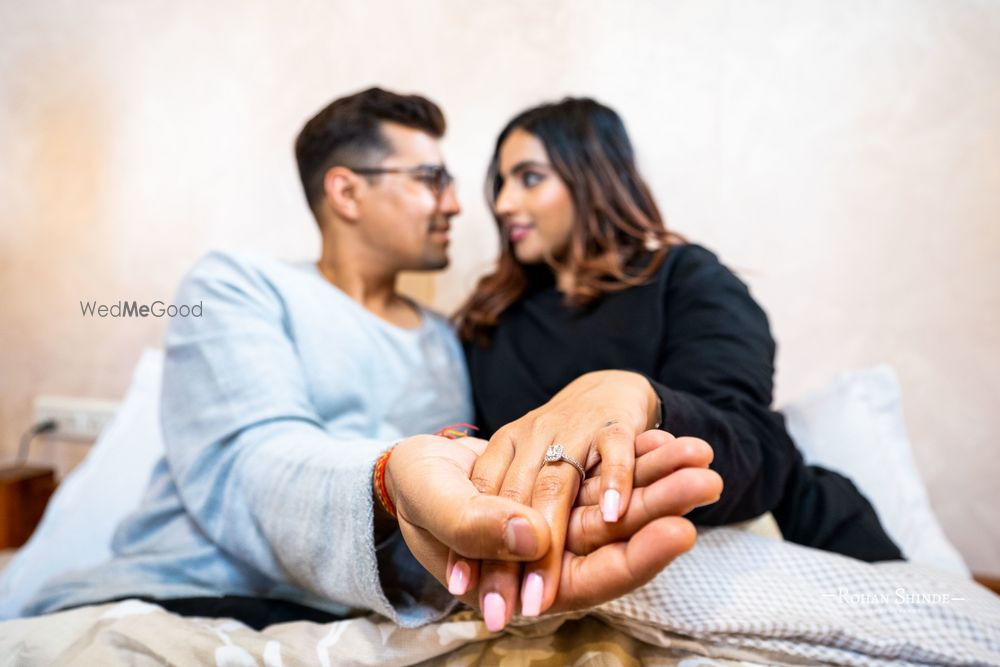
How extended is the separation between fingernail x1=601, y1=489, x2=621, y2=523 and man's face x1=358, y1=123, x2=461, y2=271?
28.9 inches

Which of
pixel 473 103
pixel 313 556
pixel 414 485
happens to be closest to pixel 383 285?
pixel 473 103

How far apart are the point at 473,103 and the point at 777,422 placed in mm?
819

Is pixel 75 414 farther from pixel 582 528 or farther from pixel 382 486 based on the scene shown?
pixel 582 528

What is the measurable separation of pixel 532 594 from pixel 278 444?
40 cm

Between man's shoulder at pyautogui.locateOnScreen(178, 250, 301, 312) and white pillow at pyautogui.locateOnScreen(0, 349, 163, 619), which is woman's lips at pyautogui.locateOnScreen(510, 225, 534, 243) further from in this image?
white pillow at pyautogui.locateOnScreen(0, 349, 163, 619)

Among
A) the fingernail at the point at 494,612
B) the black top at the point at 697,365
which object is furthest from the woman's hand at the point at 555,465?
the black top at the point at 697,365

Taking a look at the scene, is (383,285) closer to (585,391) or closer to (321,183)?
(321,183)

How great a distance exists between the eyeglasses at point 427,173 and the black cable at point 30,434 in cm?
99

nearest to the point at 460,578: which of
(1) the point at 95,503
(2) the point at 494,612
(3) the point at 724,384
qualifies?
(2) the point at 494,612

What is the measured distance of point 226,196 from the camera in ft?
4.25

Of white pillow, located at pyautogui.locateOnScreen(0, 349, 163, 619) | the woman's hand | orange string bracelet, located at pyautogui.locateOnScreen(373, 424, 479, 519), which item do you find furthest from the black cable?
the woman's hand

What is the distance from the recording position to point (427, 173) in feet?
3.49

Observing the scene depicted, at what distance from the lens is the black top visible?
663 mm

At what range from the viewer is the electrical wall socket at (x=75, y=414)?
144cm
